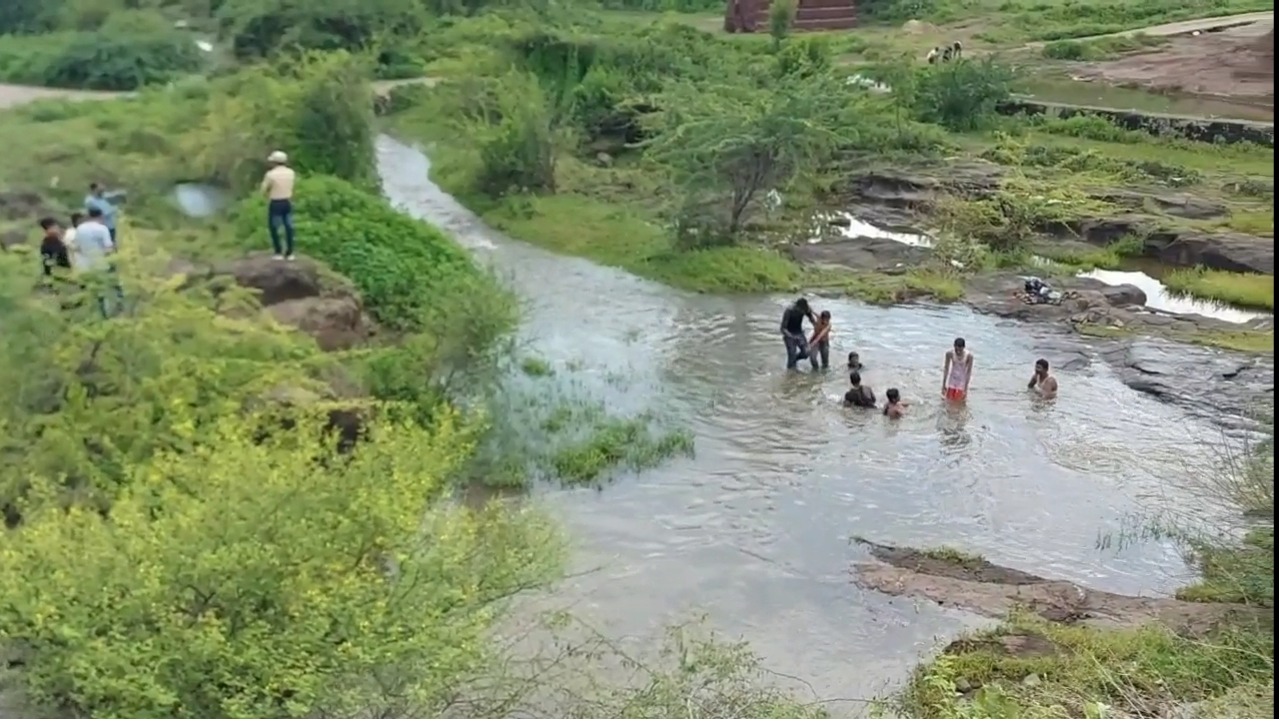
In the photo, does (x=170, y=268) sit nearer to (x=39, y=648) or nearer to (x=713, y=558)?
(x=713, y=558)

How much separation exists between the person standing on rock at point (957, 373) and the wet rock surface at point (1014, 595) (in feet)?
14.4

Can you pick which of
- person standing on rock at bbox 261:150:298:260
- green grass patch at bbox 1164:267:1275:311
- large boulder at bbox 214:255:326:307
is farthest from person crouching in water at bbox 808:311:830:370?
green grass patch at bbox 1164:267:1275:311

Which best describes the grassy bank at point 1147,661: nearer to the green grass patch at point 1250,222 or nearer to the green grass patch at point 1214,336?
the green grass patch at point 1214,336

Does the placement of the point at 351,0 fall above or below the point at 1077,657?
above

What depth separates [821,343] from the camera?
19375mm

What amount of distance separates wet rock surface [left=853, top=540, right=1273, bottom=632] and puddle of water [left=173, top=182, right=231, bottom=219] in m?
14.3

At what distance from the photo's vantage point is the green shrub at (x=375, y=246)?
66.0 feet

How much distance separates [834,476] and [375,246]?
8.77 metres

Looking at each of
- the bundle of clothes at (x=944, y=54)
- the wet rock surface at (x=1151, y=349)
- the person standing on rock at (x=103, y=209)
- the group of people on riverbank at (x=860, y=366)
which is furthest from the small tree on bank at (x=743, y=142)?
the bundle of clothes at (x=944, y=54)

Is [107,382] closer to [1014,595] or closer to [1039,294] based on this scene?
[1014,595]

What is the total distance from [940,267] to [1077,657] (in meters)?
14.4

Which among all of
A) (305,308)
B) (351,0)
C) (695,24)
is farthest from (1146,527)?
(695,24)

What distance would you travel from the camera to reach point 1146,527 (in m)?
14.8

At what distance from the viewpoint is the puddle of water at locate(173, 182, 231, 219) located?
920 inches
